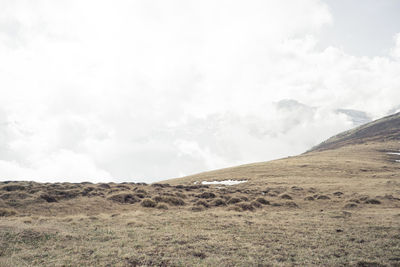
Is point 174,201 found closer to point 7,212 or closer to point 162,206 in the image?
point 162,206

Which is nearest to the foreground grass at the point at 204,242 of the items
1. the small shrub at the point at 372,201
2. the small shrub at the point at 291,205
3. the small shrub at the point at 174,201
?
the small shrub at the point at 291,205

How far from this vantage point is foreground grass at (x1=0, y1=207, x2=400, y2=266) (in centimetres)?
1144

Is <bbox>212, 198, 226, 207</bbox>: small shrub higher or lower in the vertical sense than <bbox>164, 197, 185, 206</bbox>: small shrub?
lower

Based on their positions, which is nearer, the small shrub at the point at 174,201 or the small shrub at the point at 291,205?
the small shrub at the point at 291,205

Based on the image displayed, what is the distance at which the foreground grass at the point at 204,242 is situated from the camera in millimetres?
11438

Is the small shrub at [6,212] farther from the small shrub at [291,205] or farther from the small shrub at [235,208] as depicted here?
the small shrub at [291,205]

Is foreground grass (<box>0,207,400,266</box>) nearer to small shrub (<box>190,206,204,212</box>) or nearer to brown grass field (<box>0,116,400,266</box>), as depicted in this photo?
brown grass field (<box>0,116,400,266</box>)

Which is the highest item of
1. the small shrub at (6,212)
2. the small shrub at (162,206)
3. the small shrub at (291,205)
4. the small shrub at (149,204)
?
the small shrub at (6,212)

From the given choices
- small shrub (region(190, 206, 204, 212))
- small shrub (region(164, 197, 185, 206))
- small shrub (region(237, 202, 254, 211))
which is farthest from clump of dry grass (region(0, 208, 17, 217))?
small shrub (region(237, 202, 254, 211))

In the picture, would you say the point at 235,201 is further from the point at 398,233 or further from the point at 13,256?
the point at 13,256

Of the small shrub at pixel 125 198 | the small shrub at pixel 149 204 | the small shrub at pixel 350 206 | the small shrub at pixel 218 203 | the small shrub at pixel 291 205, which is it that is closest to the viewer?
the small shrub at pixel 350 206

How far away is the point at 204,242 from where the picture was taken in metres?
14.2

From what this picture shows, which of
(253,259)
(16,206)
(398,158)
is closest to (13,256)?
(253,259)

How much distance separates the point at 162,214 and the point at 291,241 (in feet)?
44.1
